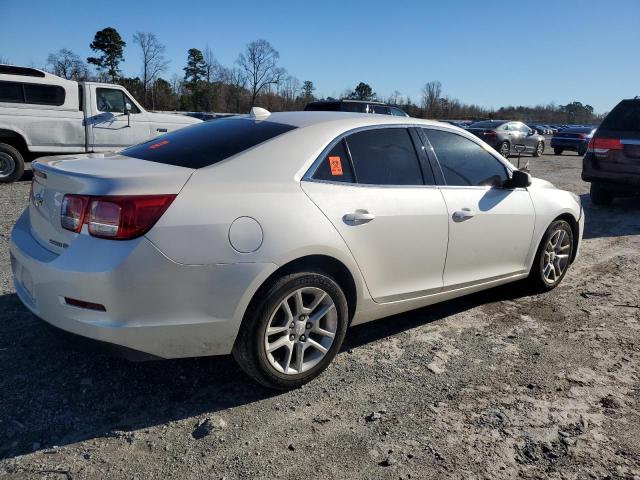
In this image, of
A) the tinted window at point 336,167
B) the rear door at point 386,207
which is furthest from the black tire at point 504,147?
the tinted window at point 336,167

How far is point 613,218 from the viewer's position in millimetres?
8773

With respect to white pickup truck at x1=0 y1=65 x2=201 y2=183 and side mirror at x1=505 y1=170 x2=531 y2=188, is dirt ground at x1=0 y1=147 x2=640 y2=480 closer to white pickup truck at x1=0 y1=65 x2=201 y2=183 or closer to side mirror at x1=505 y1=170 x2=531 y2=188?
side mirror at x1=505 y1=170 x2=531 y2=188

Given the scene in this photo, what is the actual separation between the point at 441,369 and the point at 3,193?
843cm

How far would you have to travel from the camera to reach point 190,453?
8.04 ft

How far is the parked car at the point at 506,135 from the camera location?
68.3 feet

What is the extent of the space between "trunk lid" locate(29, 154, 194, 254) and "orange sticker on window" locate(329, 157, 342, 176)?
86 cm

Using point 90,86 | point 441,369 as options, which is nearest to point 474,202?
point 441,369

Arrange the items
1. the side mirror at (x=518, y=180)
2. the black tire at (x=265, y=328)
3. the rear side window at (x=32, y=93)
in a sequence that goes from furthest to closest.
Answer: the rear side window at (x=32, y=93) < the side mirror at (x=518, y=180) < the black tire at (x=265, y=328)

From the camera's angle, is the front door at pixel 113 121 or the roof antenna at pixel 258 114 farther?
the front door at pixel 113 121

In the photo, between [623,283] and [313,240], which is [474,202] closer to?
[313,240]

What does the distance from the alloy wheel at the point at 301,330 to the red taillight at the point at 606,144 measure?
7357 millimetres

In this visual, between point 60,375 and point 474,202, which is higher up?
point 474,202

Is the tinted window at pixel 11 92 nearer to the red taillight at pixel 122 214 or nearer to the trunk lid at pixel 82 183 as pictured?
the trunk lid at pixel 82 183

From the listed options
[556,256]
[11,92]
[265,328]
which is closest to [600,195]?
[556,256]
